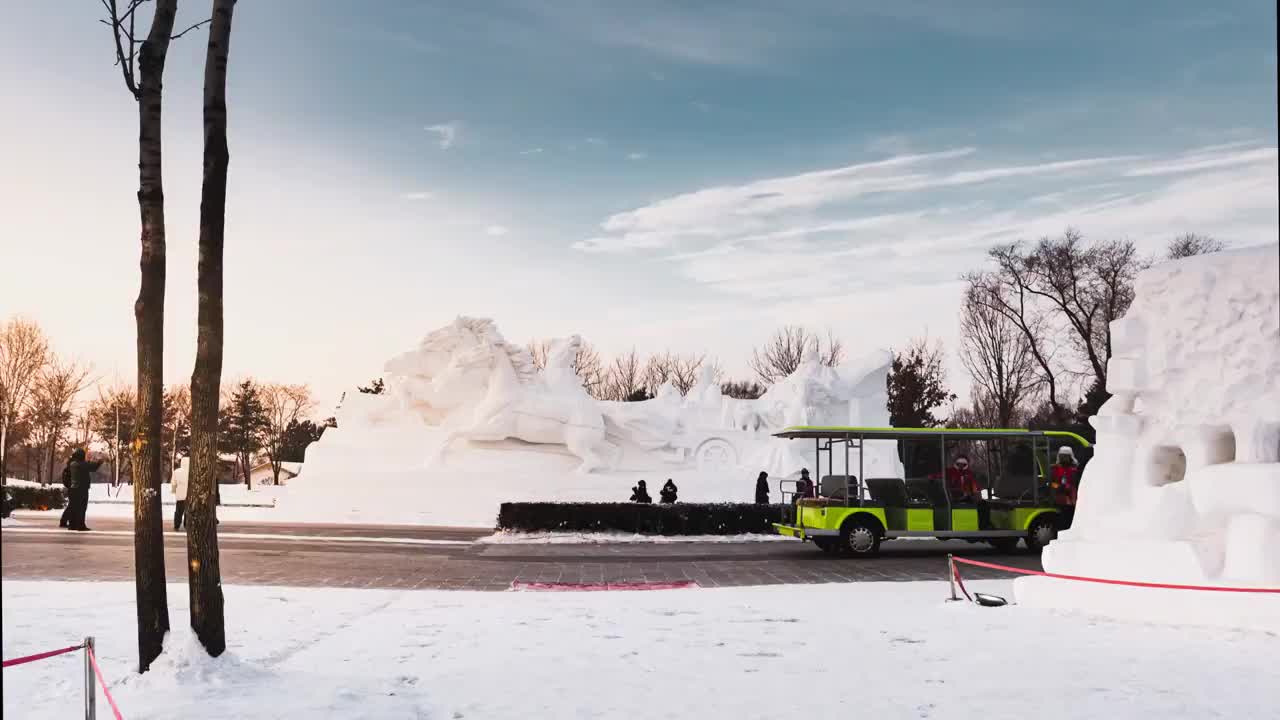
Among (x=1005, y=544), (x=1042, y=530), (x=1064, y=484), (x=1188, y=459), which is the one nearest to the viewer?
(x=1188, y=459)

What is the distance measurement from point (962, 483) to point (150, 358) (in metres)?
13.9

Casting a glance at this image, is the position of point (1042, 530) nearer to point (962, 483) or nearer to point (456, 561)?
point (962, 483)

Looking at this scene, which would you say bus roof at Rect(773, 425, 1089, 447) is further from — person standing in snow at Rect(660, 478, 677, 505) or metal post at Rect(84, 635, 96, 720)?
metal post at Rect(84, 635, 96, 720)

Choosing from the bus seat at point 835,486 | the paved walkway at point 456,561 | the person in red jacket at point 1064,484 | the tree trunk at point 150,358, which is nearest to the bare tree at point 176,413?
the paved walkway at point 456,561

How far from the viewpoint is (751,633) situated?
835 cm

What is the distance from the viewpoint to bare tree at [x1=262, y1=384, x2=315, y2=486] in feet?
203

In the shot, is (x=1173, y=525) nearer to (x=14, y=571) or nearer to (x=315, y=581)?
(x=315, y=581)

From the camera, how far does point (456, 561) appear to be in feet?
49.1

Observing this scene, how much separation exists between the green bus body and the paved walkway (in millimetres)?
431

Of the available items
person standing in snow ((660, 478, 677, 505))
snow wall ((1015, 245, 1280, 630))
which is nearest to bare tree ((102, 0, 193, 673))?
snow wall ((1015, 245, 1280, 630))

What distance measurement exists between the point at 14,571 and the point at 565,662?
8734 mm

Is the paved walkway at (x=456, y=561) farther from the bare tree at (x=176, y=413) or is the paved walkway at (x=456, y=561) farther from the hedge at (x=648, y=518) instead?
the bare tree at (x=176, y=413)

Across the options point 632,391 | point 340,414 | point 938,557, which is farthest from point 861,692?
point 632,391

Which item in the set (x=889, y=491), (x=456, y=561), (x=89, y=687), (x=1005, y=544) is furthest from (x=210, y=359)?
(x=1005, y=544)
